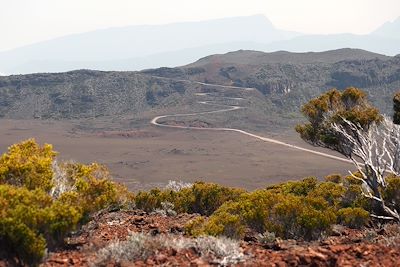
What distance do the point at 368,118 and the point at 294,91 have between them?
86.4 meters

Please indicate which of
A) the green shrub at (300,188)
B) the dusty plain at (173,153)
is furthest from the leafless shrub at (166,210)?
the dusty plain at (173,153)

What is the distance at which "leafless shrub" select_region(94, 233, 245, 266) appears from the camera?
19.8 feet

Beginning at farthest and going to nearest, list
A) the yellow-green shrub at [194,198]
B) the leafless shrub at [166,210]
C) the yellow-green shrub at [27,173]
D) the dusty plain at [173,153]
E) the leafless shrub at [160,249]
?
1. the dusty plain at [173,153]
2. the yellow-green shrub at [194,198]
3. the leafless shrub at [166,210]
4. the yellow-green shrub at [27,173]
5. the leafless shrub at [160,249]

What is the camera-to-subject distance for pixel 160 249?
6.47 metres

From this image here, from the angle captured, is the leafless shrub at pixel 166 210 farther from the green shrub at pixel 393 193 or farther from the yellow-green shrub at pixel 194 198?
the green shrub at pixel 393 193

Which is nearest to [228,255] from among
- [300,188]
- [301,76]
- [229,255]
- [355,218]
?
[229,255]

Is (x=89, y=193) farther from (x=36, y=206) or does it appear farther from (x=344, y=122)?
(x=344, y=122)

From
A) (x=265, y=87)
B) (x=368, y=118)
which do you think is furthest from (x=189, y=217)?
(x=265, y=87)

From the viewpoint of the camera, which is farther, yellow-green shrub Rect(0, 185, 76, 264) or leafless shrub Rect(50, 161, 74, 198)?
leafless shrub Rect(50, 161, 74, 198)

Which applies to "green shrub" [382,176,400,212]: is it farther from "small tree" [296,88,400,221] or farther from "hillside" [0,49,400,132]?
"hillside" [0,49,400,132]

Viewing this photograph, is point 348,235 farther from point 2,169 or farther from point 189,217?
point 2,169

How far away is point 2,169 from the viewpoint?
7.52 metres

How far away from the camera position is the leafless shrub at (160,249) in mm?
6044

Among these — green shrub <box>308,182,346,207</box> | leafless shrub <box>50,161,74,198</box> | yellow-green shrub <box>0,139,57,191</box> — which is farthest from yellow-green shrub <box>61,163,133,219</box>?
green shrub <box>308,182,346,207</box>
